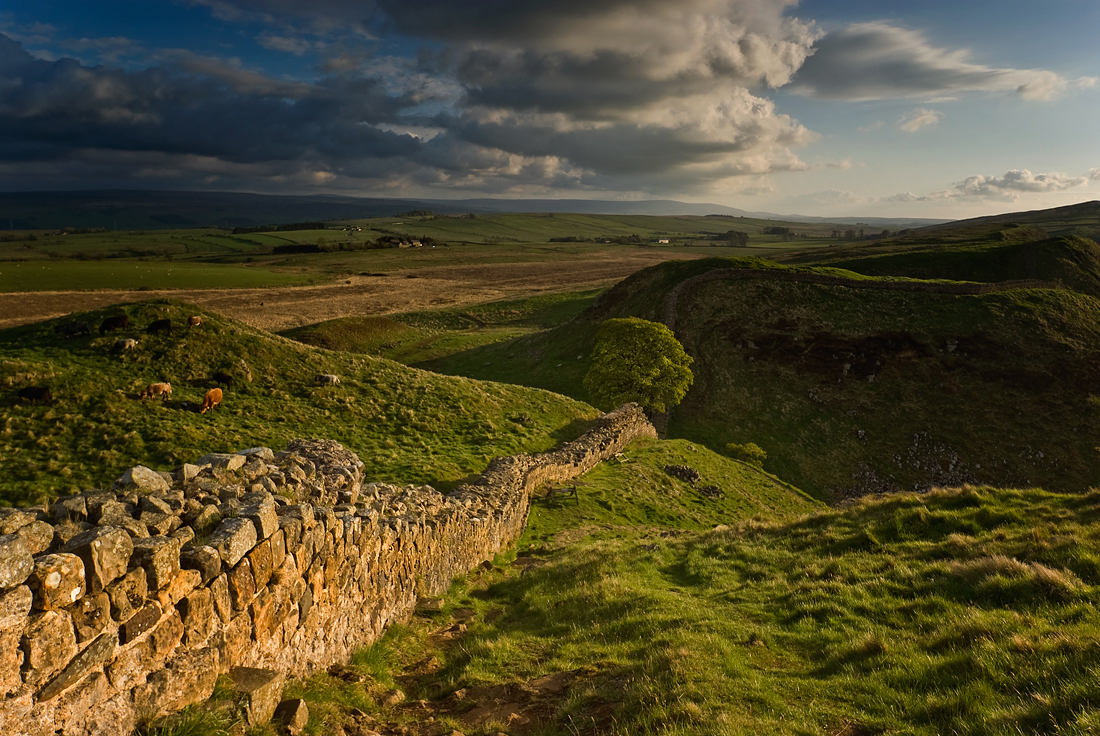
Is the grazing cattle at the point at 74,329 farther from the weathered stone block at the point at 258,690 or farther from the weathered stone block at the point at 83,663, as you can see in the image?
the weathered stone block at the point at 83,663

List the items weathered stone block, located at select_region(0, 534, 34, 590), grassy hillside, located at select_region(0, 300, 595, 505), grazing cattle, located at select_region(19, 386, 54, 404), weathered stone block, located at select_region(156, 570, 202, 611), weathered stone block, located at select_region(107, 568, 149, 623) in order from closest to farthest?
weathered stone block, located at select_region(0, 534, 34, 590) → weathered stone block, located at select_region(107, 568, 149, 623) → weathered stone block, located at select_region(156, 570, 202, 611) → grassy hillside, located at select_region(0, 300, 595, 505) → grazing cattle, located at select_region(19, 386, 54, 404)

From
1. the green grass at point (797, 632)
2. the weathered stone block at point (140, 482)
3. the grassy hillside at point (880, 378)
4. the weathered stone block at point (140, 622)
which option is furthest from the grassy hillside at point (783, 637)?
the grassy hillside at point (880, 378)

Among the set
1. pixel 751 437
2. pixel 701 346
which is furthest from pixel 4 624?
pixel 701 346

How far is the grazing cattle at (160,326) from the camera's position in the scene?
27.3 metres

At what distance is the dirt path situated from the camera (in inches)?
3105

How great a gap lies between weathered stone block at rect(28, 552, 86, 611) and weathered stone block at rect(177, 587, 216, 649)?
1.26 metres

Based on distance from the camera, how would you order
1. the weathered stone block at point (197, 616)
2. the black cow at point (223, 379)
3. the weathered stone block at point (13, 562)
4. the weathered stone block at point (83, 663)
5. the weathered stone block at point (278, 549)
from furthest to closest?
the black cow at point (223, 379)
the weathered stone block at point (278, 549)
the weathered stone block at point (197, 616)
the weathered stone block at point (83, 663)
the weathered stone block at point (13, 562)

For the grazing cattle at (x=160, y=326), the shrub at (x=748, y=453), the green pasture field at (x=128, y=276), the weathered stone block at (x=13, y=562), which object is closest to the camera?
the weathered stone block at (x=13, y=562)

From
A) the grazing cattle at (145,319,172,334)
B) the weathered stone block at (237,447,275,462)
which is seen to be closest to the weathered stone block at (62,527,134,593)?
the weathered stone block at (237,447,275,462)

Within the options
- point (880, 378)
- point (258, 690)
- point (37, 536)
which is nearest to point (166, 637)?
point (258, 690)

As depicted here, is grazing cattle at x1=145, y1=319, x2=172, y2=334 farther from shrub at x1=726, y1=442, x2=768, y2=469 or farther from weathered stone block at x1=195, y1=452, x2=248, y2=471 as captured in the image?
shrub at x1=726, y1=442, x2=768, y2=469

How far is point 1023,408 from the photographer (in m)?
40.9

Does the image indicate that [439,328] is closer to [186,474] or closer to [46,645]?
[186,474]

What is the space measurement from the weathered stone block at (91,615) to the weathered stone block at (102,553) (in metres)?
0.11
